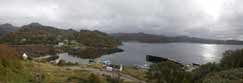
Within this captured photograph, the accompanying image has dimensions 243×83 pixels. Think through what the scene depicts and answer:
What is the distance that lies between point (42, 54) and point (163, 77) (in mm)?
110813

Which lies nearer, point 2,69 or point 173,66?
point 2,69

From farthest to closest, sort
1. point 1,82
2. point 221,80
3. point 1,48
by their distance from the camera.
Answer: point 1,48
point 221,80
point 1,82

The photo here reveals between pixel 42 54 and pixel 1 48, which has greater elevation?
pixel 1 48

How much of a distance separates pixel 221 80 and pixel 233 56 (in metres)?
23.9

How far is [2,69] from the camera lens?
75.7 feet

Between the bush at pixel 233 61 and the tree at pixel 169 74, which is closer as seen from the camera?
the tree at pixel 169 74

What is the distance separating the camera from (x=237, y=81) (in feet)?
71.4

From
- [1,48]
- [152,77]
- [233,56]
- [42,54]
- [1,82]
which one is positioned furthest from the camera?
[42,54]

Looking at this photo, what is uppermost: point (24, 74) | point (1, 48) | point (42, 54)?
point (1, 48)

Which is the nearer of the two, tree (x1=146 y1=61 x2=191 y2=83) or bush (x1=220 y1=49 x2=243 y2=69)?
tree (x1=146 y1=61 x2=191 y2=83)

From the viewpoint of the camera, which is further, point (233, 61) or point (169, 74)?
point (233, 61)

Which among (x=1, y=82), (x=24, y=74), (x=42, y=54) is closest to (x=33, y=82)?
(x=24, y=74)

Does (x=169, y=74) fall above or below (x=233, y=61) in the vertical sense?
above

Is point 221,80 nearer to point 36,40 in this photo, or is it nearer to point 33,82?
point 33,82
